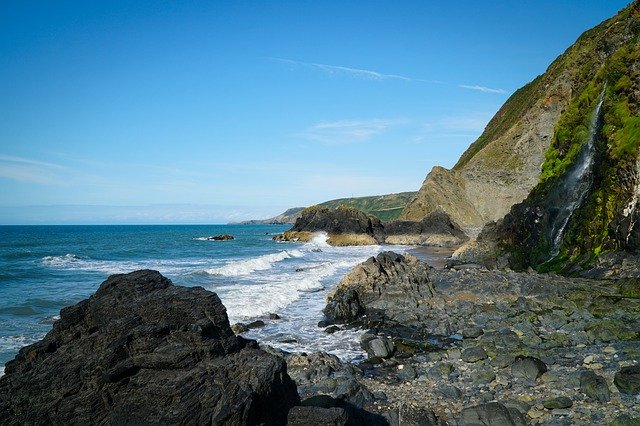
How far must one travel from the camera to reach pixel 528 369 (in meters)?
11.5

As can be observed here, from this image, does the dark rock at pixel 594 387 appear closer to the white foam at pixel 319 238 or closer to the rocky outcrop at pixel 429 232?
the rocky outcrop at pixel 429 232

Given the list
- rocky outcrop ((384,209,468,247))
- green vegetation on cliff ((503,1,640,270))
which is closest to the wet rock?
green vegetation on cliff ((503,1,640,270))

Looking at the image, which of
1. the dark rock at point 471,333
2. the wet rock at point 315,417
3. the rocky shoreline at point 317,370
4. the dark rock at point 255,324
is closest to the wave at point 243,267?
the dark rock at point 255,324

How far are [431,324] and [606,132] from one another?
64.9ft

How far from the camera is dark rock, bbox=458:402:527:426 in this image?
8906mm

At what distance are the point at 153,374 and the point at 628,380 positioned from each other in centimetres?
982

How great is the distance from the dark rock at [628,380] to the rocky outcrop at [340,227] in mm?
67472

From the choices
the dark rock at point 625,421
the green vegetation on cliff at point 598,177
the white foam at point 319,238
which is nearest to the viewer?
the dark rock at point 625,421

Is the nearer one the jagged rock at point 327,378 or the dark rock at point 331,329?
the jagged rock at point 327,378

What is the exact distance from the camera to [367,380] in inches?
470

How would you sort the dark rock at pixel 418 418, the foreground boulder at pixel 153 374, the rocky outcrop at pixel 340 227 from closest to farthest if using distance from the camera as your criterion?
the foreground boulder at pixel 153 374
the dark rock at pixel 418 418
the rocky outcrop at pixel 340 227

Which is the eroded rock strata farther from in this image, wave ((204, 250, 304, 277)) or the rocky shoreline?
wave ((204, 250, 304, 277))

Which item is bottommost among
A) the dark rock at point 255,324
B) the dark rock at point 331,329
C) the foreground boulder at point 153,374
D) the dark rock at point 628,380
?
the dark rock at point 331,329

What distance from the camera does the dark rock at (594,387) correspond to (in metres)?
9.80
